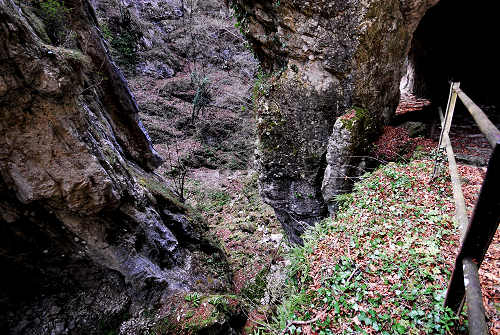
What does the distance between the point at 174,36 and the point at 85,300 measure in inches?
846

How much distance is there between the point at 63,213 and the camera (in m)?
4.88

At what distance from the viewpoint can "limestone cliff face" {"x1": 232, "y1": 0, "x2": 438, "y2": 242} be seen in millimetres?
5988

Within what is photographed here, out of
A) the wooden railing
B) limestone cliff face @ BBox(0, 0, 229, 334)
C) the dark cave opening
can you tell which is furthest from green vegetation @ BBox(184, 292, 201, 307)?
the dark cave opening

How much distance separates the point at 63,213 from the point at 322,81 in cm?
718

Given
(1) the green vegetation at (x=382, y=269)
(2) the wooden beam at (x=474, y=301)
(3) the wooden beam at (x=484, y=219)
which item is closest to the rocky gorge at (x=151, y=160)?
(1) the green vegetation at (x=382, y=269)

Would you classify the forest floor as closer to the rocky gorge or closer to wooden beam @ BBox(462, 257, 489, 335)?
wooden beam @ BBox(462, 257, 489, 335)

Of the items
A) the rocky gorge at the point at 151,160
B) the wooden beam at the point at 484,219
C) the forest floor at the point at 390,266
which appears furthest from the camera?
the rocky gorge at the point at 151,160

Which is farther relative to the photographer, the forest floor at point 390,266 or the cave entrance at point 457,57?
the cave entrance at point 457,57

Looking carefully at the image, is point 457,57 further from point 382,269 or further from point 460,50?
point 382,269

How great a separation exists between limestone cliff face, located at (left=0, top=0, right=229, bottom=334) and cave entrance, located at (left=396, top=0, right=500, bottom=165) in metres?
8.68

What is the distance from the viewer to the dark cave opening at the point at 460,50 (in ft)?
25.7

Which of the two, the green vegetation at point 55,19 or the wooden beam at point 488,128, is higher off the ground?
the green vegetation at point 55,19

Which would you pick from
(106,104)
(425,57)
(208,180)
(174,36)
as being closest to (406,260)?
(106,104)

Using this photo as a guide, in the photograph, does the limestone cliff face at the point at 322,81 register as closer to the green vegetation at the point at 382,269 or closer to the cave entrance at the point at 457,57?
the cave entrance at the point at 457,57
